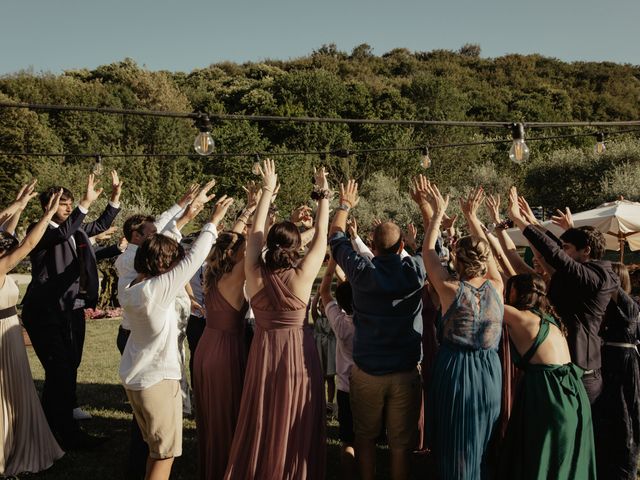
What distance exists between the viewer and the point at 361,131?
5719cm

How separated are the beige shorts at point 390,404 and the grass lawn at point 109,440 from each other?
1024 millimetres

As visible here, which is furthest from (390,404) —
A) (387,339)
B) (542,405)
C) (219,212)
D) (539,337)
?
(219,212)

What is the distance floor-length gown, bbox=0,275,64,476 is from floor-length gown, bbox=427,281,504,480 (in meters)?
3.20

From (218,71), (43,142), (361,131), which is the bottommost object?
(43,142)

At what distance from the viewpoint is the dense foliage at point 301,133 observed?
35.9 m

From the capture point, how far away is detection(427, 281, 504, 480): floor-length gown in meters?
3.39

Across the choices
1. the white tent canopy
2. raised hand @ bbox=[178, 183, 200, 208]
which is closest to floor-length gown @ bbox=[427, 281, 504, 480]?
raised hand @ bbox=[178, 183, 200, 208]

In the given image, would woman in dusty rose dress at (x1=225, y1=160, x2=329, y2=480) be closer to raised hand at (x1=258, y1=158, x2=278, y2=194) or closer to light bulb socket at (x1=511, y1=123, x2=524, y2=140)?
raised hand at (x1=258, y1=158, x2=278, y2=194)

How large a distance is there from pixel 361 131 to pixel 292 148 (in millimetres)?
8392

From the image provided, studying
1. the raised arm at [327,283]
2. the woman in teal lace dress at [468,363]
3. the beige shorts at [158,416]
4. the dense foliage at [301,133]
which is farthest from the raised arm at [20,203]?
the dense foliage at [301,133]

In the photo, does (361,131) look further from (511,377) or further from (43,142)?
(511,377)

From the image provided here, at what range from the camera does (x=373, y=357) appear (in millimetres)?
3625

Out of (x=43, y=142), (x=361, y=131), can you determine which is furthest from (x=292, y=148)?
(x=43, y=142)

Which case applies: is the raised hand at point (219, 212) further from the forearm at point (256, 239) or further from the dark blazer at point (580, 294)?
the dark blazer at point (580, 294)
